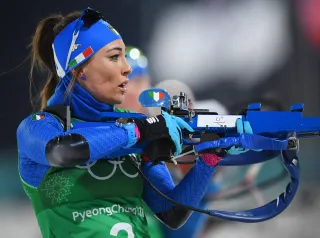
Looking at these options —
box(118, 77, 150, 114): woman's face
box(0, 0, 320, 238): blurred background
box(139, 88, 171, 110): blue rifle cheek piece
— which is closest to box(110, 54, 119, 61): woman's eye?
box(139, 88, 171, 110): blue rifle cheek piece

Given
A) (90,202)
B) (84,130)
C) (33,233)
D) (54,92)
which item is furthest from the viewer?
(33,233)

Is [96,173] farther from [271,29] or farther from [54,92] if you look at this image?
[271,29]

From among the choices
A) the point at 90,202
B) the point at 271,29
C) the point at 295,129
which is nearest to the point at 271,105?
the point at 271,29

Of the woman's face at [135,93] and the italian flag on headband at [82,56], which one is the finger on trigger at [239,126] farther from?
the woman's face at [135,93]

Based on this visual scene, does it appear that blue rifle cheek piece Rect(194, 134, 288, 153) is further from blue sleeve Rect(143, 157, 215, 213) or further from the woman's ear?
the woman's ear

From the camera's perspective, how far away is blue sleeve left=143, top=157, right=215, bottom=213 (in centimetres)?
120

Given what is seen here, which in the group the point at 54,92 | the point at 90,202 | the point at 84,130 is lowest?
the point at 90,202

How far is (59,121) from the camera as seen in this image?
1053mm

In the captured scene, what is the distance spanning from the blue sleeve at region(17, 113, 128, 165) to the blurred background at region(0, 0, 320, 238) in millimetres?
935

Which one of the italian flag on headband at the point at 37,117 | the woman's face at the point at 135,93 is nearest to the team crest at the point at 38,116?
the italian flag on headband at the point at 37,117

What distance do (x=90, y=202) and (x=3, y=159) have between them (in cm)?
98

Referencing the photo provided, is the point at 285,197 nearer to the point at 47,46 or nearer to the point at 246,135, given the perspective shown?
the point at 246,135

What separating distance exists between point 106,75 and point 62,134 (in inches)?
8.6

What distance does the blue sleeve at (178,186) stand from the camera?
1.20 metres
